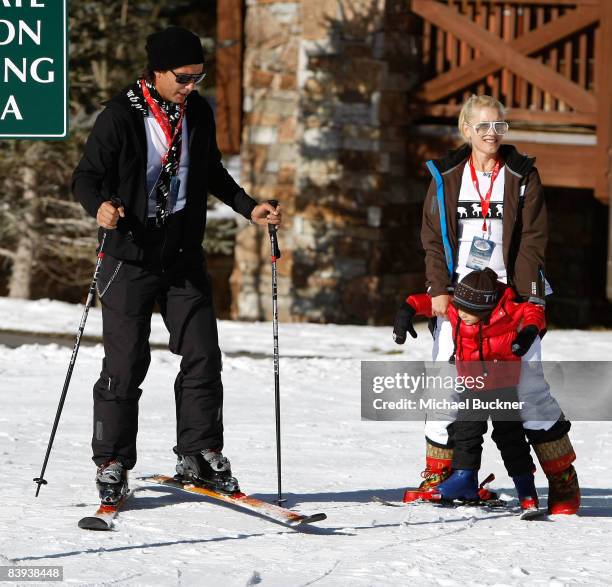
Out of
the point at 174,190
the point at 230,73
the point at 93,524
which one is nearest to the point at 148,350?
the point at 174,190

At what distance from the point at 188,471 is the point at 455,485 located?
108cm

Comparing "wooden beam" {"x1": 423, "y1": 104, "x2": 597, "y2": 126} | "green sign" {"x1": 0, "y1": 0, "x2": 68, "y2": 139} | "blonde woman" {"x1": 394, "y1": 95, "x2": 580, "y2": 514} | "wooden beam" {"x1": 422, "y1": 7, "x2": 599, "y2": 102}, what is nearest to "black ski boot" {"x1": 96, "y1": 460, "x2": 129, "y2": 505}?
"blonde woman" {"x1": 394, "y1": 95, "x2": 580, "y2": 514}

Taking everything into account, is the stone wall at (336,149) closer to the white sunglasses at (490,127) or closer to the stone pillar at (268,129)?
the stone pillar at (268,129)

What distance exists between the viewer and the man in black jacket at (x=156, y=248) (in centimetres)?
532

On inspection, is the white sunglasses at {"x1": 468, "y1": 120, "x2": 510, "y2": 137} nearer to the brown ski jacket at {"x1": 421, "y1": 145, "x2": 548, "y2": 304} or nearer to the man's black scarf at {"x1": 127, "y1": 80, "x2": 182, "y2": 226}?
the brown ski jacket at {"x1": 421, "y1": 145, "x2": 548, "y2": 304}

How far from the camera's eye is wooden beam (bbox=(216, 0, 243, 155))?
45.9 feet

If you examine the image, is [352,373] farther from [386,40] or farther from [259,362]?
[386,40]

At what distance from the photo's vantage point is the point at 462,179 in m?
5.71

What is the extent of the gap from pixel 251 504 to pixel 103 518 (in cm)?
56

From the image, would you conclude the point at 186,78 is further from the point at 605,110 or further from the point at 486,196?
the point at 605,110

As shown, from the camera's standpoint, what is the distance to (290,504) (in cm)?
591

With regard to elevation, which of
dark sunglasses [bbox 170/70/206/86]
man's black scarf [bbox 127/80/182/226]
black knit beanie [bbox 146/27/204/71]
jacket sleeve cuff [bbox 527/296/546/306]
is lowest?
jacket sleeve cuff [bbox 527/296/546/306]

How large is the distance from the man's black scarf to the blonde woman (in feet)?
3.30

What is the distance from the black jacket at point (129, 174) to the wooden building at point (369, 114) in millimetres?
7449
